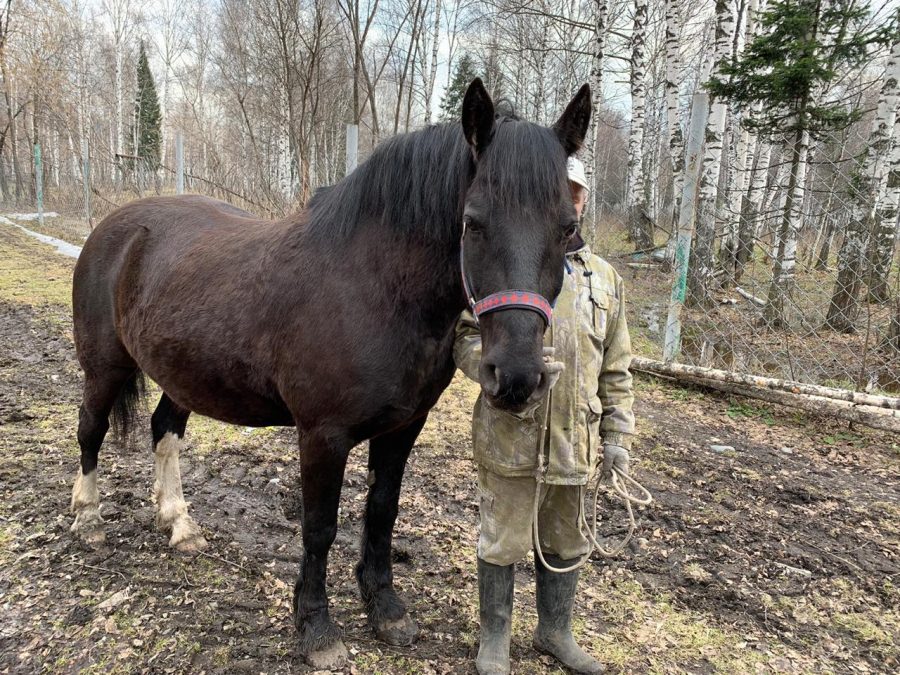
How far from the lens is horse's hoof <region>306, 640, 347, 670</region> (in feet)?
6.78

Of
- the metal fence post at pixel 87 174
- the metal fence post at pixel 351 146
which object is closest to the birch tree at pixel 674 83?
the metal fence post at pixel 351 146

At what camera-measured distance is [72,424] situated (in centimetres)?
404

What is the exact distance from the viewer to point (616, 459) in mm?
2039

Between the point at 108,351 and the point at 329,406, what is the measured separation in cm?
176

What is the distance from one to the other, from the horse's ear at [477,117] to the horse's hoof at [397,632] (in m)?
1.95

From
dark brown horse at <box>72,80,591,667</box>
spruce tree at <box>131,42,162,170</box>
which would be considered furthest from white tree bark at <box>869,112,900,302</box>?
spruce tree at <box>131,42,162,170</box>

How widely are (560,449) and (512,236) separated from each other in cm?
84

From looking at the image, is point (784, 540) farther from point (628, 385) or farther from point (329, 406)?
point (329, 406)

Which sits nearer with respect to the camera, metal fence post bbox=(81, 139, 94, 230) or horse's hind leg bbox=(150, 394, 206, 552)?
horse's hind leg bbox=(150, 394, 206, 552)

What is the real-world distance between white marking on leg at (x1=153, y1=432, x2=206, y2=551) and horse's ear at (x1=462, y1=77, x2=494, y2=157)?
251cm

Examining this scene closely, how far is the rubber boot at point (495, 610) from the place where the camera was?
2090 mm

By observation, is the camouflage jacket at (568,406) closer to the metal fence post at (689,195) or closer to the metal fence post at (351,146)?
the metal fence post at (689,195)

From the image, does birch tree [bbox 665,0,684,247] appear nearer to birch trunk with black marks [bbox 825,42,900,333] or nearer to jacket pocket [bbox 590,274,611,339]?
birch trunk with black marks [bbox 825,42,900,333]

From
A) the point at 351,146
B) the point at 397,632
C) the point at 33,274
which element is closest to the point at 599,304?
the point at 397,632
